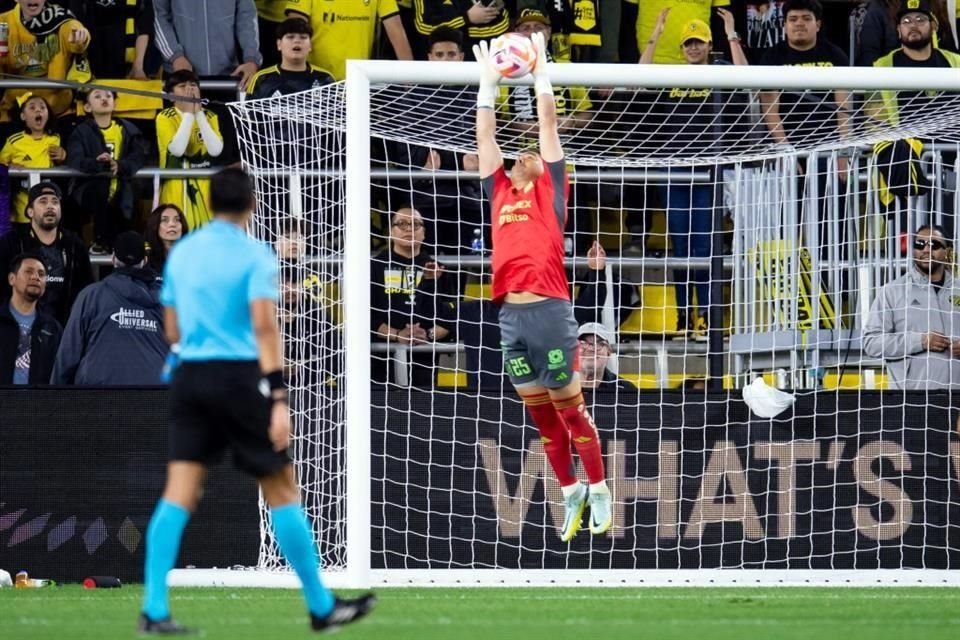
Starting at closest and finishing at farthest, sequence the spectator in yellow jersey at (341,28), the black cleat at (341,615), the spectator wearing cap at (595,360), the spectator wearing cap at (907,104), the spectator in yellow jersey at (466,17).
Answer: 1. the black cleat at (341,615)
2. the spectator wearing cap at (595,360)
3. the spectator wearing cap at (907,104)
4. the spectator in yellow jersey at (341,28)
5. the spectator in yellow jersey at (466,17)

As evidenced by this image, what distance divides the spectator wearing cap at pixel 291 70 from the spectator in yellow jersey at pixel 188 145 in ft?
1.58

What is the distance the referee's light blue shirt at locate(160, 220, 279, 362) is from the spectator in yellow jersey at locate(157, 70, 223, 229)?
697cm

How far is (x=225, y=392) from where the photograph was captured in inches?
267

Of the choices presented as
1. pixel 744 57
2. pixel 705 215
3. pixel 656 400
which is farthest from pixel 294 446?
pixel 744 57

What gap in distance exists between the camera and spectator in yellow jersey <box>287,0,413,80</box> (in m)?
14.6

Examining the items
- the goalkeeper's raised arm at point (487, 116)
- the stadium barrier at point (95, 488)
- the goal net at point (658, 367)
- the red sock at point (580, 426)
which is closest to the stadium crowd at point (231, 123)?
the goal net at point (658, 367)

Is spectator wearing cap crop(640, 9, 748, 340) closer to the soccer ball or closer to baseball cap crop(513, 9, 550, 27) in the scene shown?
baseball cap crop(513, 9, 550, 27)

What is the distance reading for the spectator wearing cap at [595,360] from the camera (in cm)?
1201

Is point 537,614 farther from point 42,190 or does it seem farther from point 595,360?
point 42,190

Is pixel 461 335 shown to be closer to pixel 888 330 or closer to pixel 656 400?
pixel 656 400

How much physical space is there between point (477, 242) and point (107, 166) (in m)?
3.09

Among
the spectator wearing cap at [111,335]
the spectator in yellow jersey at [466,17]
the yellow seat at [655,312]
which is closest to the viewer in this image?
the spectator wearing cap at [111,335]

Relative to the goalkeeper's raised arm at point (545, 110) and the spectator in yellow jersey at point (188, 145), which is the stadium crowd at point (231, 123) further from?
the goalkeeper's raised arm at point (545, 110)

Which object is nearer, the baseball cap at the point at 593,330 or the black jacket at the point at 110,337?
the black jacket at the point at 110,337
